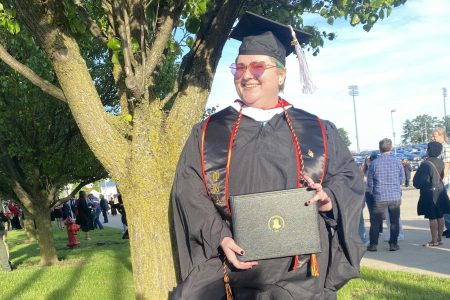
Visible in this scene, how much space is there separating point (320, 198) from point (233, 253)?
0.49 m

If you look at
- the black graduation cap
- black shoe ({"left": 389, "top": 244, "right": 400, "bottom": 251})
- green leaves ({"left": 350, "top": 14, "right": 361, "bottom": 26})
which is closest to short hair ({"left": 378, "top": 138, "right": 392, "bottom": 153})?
black shoe ({"left": 389, "top": 244, "right": 400, "bottom": 251})

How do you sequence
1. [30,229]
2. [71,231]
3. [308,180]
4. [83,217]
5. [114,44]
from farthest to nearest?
[30,229] → [83,217] → [71,231] → [114,44] → [308,180]

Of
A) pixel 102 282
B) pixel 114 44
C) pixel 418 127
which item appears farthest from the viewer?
pixel 418 127

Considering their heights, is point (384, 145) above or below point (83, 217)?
above

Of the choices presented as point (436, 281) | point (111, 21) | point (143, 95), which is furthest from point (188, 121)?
point (436, 281)

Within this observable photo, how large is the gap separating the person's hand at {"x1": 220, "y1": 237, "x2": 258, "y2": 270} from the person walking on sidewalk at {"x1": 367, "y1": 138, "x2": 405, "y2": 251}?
6.32 metres

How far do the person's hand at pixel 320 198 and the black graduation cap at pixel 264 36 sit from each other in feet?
2.46

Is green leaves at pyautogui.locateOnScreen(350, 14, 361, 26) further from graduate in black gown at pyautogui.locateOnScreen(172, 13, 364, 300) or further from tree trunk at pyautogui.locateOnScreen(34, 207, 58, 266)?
tree trunk at pyautogui.locateOnScreen(34, 207, 58, 266)

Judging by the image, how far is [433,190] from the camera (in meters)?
8.49

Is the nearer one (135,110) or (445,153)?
(135,110)

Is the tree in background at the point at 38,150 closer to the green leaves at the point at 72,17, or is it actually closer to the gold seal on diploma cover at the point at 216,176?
the green leaves at the point at 72,17

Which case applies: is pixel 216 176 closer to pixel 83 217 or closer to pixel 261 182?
pixel 261 182

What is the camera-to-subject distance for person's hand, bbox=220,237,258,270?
95.6 inches

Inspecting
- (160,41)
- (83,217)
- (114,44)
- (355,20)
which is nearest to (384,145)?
(355,20)
